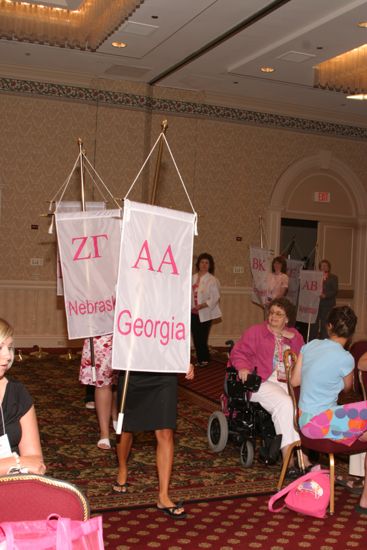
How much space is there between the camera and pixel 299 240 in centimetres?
1323

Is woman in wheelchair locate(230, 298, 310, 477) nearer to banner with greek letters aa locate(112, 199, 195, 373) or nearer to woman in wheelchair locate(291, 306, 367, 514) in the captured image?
woman in wheelchair locate(291, 306, 367, 514)

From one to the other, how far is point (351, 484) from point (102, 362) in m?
2.02

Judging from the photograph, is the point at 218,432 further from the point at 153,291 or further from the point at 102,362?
the point at 153,291

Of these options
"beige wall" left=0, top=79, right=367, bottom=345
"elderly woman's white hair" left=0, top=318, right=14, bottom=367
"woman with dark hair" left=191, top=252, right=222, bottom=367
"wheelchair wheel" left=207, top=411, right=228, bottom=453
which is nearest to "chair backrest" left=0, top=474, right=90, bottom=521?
"elderly woman's white hair" left=0, top=318, right=14, bottom=367

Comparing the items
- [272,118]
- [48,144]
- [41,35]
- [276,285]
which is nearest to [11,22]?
[41,35]

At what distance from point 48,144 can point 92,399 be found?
5118 millimetres

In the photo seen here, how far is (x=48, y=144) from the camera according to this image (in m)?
11.2

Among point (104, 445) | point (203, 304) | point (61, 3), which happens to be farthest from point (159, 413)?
point (203, 304)

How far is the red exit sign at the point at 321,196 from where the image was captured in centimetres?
1316

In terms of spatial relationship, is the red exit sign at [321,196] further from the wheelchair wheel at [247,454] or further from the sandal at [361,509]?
the sandal at [361,509]

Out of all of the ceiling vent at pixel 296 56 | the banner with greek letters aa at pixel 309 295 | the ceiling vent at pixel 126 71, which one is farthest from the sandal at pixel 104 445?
the ceiling vent at pixel 126 71

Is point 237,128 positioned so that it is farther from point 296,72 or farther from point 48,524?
point 48,524

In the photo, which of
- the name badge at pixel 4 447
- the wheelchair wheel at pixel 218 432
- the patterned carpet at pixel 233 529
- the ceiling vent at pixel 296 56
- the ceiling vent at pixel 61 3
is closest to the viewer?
the name badge at pixel 4 447

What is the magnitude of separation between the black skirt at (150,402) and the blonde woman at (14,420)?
1.47m
